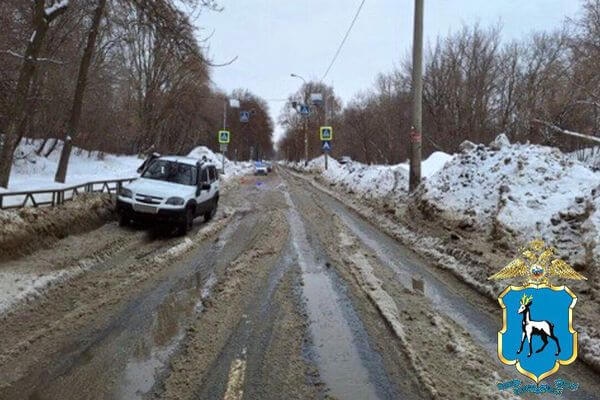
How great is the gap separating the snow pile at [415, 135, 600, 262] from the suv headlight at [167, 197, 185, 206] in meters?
6.64

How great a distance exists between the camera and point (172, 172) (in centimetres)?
1493

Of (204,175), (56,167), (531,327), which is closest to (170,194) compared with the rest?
(204,175)

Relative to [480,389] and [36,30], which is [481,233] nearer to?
[480,389]

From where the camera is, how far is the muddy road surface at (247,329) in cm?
452

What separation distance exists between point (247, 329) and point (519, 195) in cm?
761

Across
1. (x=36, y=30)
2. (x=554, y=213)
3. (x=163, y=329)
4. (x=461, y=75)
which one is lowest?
(x=163, y=329)

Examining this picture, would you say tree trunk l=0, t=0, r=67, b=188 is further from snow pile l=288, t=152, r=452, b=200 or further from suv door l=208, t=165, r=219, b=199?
snow pile l=288, t=152, r=452, b=200

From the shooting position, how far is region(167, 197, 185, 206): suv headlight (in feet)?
42.8

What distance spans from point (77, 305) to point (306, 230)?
25.0 ft

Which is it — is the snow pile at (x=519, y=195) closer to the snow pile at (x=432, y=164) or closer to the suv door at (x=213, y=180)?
the suv door at (x=213, y=180)

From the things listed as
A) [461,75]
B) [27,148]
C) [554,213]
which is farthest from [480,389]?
[461,75]

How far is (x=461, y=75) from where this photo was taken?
45.3 metres

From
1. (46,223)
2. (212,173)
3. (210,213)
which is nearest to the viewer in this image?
(46,223)

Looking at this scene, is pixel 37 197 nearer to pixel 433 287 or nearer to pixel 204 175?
Answer: pixel 204 175
